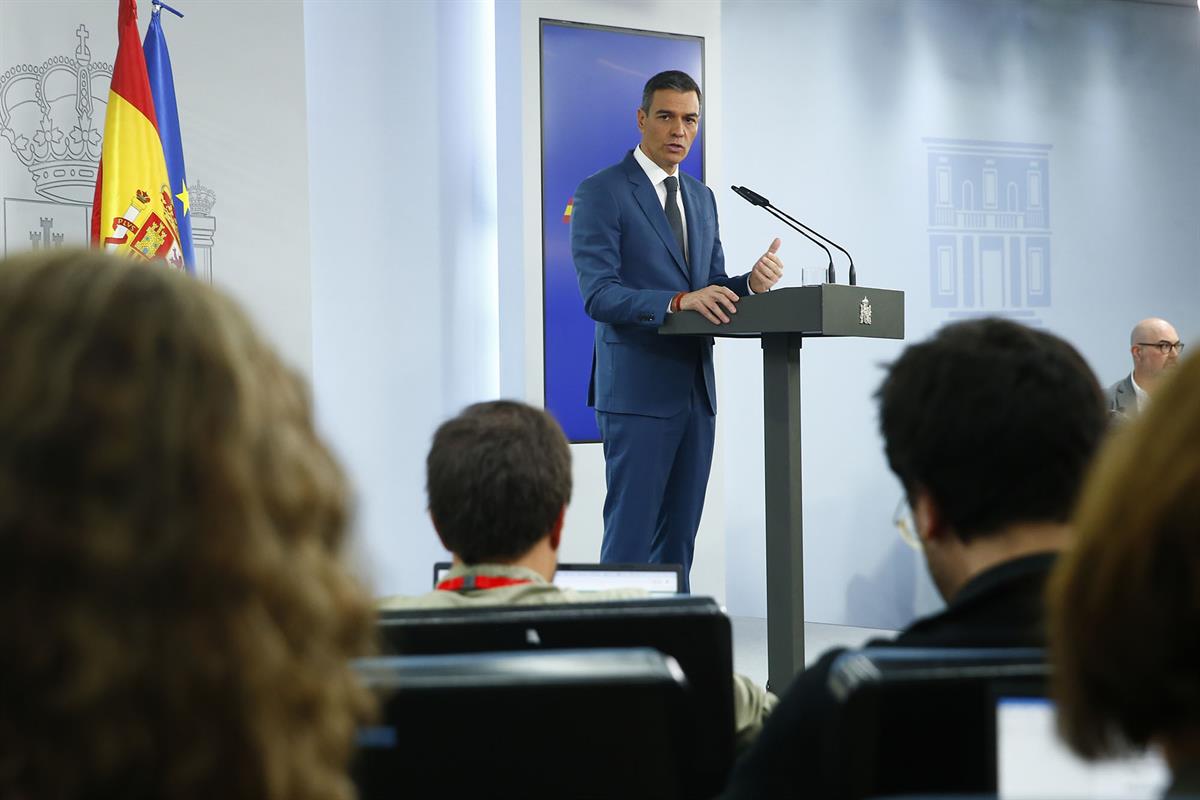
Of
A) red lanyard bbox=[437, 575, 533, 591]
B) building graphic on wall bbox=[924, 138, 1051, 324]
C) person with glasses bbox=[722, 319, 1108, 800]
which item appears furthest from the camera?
building graphic on wall bbox=[924, 138, 1051, 324]

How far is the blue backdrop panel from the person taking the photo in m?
5.71

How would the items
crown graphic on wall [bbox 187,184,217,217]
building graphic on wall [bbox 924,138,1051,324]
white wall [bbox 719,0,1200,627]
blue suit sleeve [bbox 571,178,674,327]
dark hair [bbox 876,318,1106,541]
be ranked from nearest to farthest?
dark hair [bbox 876,318,1106,541], blue suit sleeve [bbox 571,178,674,327], crown graphic on wall [bbox 187,184,217,217], white wall [bbox 719,0,1200,627], building graphic on wall [bbox 924,138,1051,324]

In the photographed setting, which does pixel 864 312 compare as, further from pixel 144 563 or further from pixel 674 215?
pixel 144 563

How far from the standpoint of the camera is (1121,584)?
625mm

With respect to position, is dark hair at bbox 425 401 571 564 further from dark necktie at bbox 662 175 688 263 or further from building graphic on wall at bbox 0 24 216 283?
building graphic on wall at bbox 0 24 216 283

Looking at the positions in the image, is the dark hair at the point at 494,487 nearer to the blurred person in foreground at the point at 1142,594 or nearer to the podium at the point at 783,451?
the blurred person in foreground at the point at 1142,594

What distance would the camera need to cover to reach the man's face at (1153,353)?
5848 millimetres

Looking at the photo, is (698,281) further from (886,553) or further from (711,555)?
(886,553)

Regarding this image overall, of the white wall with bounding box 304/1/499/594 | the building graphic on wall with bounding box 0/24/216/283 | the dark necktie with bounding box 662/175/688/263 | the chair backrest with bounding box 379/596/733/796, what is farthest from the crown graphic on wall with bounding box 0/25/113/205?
the chair backrest with bounding box 379/596/733/796

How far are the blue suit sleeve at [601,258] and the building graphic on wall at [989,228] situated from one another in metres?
3.11

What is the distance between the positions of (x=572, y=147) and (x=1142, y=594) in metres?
5.30

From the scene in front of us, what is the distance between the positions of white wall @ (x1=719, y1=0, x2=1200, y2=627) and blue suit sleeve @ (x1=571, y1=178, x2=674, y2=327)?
2.31 meters

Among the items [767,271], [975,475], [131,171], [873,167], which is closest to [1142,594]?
[975,475]

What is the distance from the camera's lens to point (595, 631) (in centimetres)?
148
